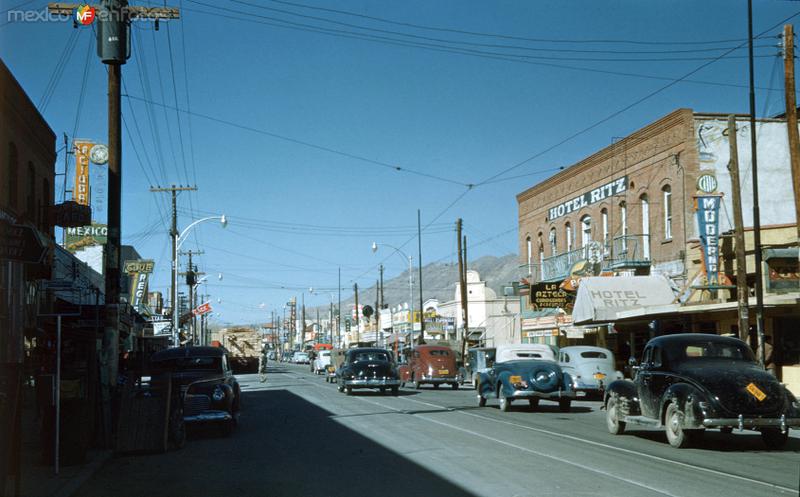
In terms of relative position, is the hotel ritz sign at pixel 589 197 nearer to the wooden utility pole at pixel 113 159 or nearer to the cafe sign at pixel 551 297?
the cafe sign at pixel 551 297

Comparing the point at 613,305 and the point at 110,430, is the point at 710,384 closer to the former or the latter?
the point at 110,430

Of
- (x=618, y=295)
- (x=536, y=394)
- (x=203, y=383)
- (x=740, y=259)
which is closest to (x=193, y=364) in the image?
(x=203, y=383)

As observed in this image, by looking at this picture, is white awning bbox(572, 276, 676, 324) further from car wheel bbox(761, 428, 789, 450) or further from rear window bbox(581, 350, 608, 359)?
car wheel bbox(761, 428, 789, 450)

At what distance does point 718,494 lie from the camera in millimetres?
9719

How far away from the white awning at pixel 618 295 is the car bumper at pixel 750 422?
19385 millimetres

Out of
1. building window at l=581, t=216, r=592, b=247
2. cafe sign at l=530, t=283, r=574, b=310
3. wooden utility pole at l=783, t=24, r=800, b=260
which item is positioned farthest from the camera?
building window at l=581, t=216, r=592, b=247

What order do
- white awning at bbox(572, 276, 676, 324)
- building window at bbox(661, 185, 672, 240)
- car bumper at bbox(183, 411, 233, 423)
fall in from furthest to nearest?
building window at bbox(661, 185, 672, 240) → white awning at bbox(572, 276, 676, 324) → car bumper at bbox(183, 411, 233, 423)

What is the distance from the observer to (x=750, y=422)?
1373cm

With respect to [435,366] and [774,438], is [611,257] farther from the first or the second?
[774,438]

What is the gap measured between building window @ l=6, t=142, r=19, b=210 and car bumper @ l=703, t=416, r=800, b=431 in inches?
735

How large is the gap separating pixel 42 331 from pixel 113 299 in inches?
327

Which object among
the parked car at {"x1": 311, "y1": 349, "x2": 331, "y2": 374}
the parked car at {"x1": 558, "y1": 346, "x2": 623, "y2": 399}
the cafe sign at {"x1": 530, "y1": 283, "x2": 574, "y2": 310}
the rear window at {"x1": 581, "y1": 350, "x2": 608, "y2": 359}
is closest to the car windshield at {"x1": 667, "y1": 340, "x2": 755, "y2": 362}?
the parked car at {"x1": 558, "y1": 346, "x2": 623, "y2": 399}

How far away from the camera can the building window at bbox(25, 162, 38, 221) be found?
26.0 m

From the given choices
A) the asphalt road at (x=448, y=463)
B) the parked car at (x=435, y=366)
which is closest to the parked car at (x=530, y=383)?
the asphalt road at (x=448, y=463)
